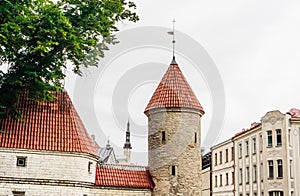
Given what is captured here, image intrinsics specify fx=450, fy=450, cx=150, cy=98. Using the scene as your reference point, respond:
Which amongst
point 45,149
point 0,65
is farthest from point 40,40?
point 45,149

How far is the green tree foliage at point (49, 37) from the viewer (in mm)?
17578

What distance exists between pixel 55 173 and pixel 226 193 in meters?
32.2

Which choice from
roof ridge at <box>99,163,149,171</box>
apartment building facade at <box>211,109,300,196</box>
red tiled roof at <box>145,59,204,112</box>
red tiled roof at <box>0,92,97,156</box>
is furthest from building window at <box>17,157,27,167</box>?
apartment building facade at <box>211,109,300,196</box>

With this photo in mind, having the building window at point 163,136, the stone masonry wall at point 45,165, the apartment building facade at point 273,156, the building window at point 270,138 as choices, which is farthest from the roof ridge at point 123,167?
the building window at point 270,138

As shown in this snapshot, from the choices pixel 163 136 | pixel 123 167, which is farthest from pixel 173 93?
pixel 123 167

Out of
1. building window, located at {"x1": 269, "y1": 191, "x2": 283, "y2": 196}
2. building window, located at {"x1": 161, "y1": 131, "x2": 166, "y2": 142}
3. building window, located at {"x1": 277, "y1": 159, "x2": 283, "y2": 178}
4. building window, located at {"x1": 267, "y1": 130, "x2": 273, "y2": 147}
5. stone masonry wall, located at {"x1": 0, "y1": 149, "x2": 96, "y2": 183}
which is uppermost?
building window, located at {"x1": 267, "y1": 130, "x2": 273, "y2": 147}

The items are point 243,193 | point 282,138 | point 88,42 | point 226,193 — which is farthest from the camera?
point 226,193

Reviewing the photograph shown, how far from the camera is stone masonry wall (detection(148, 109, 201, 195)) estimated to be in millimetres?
24719

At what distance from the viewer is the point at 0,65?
1902 cm

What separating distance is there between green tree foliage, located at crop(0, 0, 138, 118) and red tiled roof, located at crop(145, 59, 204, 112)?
22.4ft

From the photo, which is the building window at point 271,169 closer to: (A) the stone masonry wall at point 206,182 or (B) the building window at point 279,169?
(B) the building window at point 279,169

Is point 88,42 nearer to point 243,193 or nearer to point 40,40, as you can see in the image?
point 40,40

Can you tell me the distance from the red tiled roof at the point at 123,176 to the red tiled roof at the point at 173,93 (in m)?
3.86

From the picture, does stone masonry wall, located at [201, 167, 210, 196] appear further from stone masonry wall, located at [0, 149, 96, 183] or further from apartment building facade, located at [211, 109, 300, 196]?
stone masonry wall, located at [0, 149, 96, 183]
